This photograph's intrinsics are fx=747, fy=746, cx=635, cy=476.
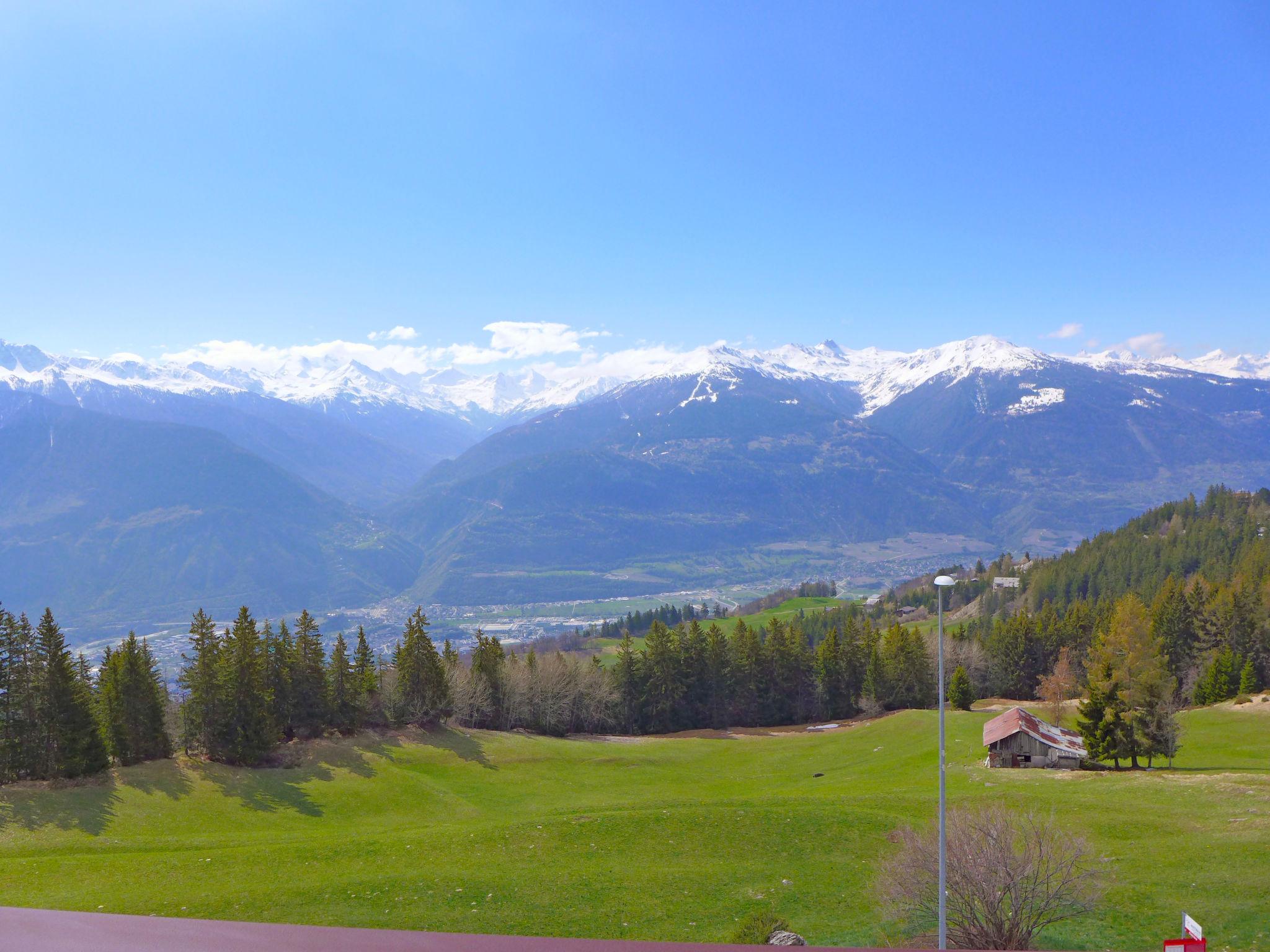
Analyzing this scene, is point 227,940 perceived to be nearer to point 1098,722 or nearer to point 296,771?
point 296,771

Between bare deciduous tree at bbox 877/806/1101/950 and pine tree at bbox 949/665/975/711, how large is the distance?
202 feet

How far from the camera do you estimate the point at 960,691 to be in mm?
81500

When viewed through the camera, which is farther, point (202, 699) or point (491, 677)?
point (491, 677)

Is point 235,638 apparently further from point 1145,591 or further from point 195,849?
point 1145,591

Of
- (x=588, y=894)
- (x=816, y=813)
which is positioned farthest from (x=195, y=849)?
(x=816, y=813)

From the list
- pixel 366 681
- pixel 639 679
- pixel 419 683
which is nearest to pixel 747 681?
pixel 639 679

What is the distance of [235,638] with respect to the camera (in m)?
56.2

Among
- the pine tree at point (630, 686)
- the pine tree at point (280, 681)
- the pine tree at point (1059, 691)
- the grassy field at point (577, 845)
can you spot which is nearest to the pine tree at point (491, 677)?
the pine tree at point (630, 686)

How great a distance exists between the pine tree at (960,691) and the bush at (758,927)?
201 feet

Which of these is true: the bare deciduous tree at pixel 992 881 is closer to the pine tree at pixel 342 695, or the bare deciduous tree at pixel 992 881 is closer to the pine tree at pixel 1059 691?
the pine tree at pixel 342 695

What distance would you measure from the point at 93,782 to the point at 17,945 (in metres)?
51.7

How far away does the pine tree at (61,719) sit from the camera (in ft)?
146

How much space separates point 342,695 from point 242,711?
1178 centimetres

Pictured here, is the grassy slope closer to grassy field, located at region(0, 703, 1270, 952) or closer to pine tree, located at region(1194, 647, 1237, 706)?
pine tree, located at region(1194, 647, 1237, 706)
